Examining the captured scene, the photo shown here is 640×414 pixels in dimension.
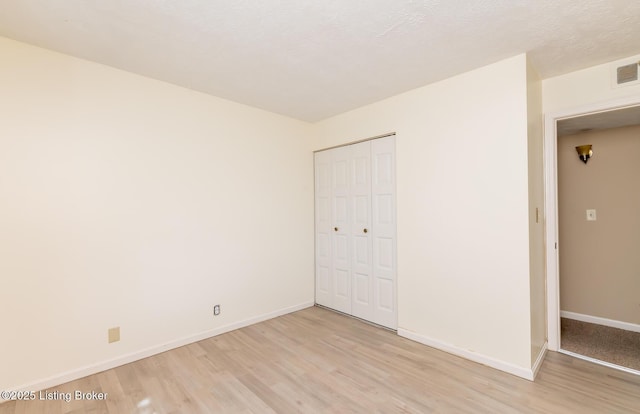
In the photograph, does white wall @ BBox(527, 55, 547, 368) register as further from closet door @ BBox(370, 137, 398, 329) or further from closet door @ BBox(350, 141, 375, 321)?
closet door @ BBox(350, 141, 375, 321)

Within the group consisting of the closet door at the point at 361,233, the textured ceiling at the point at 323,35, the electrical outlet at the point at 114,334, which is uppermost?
the textured ceiling at the point at 323,35

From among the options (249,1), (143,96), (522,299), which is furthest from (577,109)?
(143,96)

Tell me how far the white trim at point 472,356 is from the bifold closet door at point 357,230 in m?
0.28

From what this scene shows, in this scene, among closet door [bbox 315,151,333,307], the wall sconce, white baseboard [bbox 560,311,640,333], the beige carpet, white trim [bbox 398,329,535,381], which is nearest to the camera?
white trim [bbox 398,329,535,381]

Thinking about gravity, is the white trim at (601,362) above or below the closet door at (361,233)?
below

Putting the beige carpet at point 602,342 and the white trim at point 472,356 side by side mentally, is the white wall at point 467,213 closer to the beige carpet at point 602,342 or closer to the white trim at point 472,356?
the white trim at point 472,356

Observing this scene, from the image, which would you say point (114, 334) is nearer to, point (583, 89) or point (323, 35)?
point (323, 35)

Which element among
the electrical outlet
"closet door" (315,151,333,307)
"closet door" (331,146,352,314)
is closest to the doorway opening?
"closet door" (331,146,352,314)

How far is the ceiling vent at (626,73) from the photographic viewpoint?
2.29 meters

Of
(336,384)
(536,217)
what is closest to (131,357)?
(336,384)

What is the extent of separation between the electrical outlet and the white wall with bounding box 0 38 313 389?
38 mm

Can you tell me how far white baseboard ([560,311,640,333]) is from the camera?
3096 millimetres

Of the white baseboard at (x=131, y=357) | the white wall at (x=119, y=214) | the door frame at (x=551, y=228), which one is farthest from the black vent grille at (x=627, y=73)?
the white baseboard at (x=131, y=357)

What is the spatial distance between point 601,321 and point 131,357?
490cm
